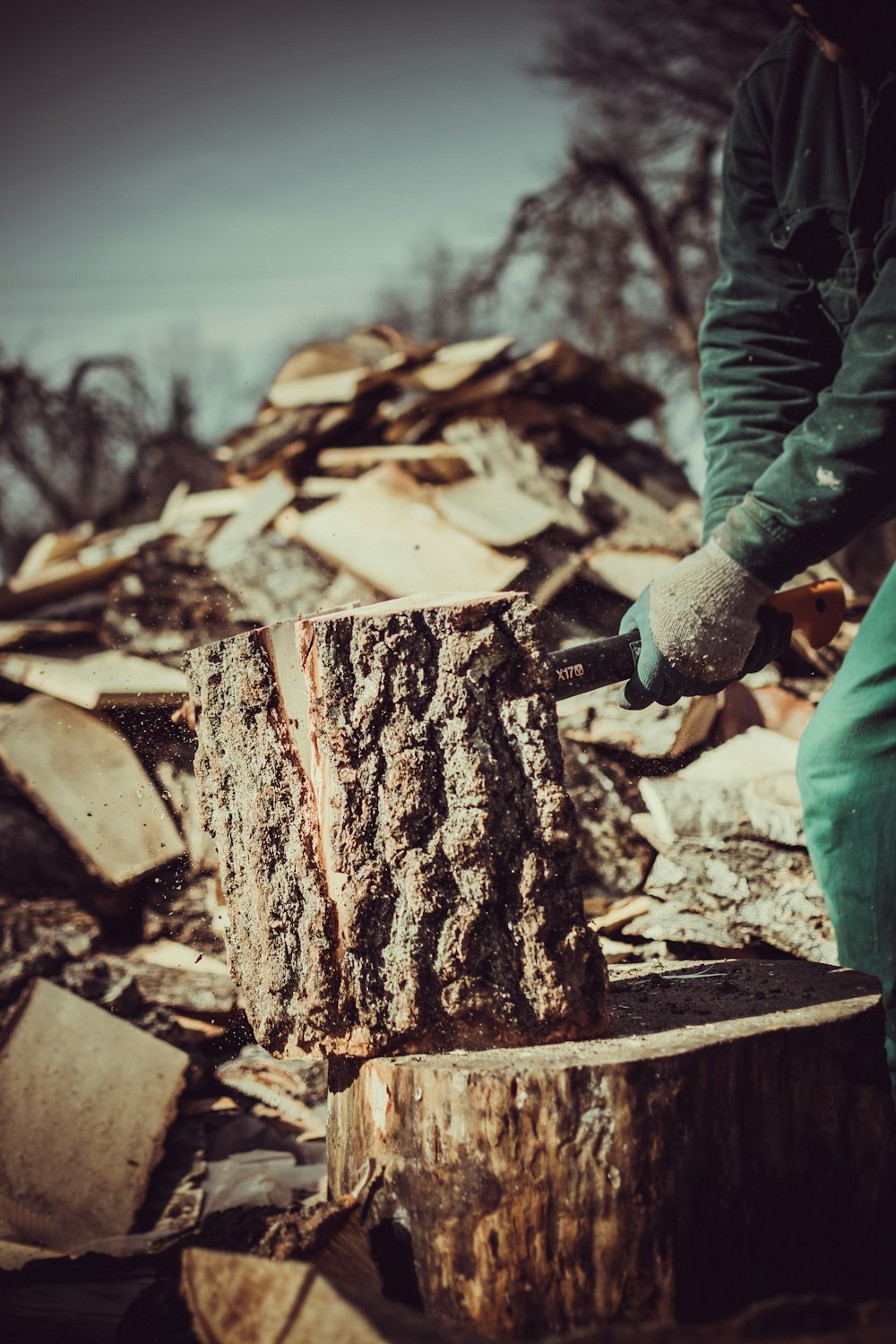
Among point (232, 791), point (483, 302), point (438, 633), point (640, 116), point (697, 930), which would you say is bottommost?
point (697, 930)

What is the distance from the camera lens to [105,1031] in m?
2.23

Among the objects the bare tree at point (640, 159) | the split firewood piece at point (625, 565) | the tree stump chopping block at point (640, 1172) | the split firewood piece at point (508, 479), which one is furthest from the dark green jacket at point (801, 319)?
the bare tree at point (640, 159)

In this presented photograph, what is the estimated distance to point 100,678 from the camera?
3.12 m

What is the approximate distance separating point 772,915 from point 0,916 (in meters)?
2.26

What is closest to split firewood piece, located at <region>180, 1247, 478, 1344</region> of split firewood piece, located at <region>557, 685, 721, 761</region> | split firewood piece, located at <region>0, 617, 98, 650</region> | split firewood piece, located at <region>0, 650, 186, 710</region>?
→ split firewood piece, located at <region>557, 685, 721, 761</region>

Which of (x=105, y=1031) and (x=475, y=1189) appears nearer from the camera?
(x=475, y=1189)

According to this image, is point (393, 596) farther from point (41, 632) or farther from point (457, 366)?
point (457, 366)

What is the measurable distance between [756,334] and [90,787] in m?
2.39

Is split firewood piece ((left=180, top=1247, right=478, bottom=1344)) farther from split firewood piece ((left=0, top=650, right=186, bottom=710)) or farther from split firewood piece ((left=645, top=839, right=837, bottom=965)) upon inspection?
split firewood piece ((left=0, top=650, right=186, bottom=710))

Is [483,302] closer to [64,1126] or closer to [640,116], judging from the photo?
[640,116]

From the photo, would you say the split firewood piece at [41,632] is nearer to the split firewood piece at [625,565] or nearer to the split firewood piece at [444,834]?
the split firewood piece at [625,565]

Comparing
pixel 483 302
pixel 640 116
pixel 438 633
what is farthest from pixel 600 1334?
pixel 640 116

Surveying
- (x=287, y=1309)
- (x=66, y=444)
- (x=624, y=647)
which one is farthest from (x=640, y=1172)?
(x=66, y=444)

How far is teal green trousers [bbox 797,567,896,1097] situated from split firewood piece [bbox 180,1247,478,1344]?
3.19 feet
